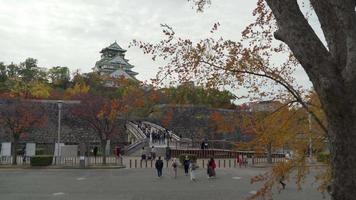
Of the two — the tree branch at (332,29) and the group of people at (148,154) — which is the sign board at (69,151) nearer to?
the group of people at (148,154)

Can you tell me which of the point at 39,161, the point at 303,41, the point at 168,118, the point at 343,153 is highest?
the point at 168,118

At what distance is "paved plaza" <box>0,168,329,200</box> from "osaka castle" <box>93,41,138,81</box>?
70.8 metres

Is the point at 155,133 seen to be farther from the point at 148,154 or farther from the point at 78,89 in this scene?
the point at 78,89

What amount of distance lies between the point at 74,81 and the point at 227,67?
2879 inches

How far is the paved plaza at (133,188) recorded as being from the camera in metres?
17.9

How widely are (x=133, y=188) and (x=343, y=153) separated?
1660cm

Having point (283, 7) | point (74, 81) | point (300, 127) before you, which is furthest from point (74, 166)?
point (74, 81)

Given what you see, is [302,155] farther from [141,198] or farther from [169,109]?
[169,109]

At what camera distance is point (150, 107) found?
62.5 meters

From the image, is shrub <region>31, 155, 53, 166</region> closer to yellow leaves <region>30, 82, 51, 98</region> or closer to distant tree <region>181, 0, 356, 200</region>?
distant tree <region>181, 0, 356, 200</region>

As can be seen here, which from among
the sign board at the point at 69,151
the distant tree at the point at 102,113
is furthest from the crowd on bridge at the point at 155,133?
the sign board at the point at 69,151

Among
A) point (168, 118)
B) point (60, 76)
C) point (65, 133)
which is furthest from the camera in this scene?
point (60, 76)

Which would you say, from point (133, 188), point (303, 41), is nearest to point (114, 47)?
point (133, 188)

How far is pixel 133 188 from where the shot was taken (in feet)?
67.2
